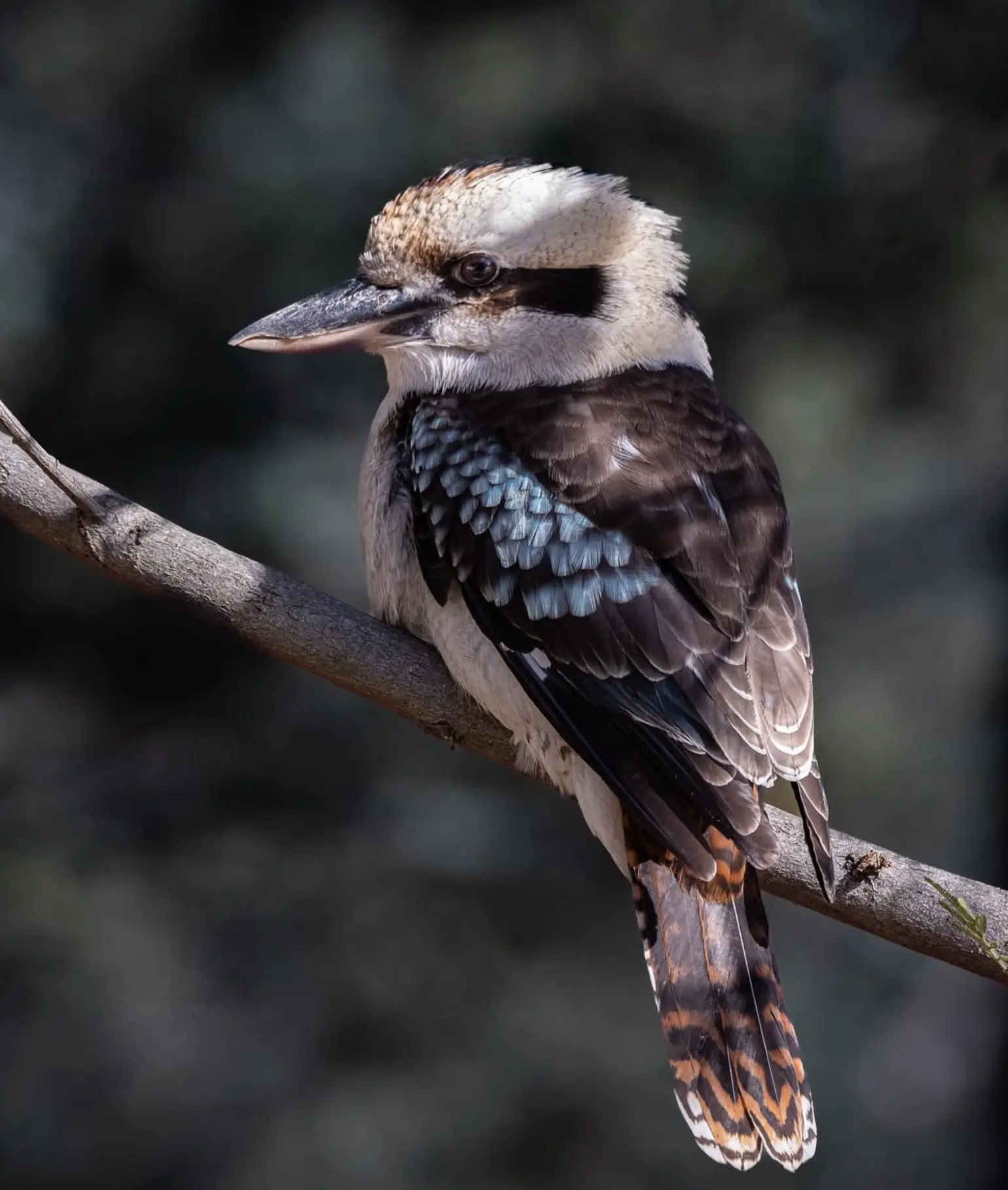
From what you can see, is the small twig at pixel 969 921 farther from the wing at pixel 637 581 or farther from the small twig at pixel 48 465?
the small twig at pixel 48 465

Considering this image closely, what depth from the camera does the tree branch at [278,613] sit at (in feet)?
7.57

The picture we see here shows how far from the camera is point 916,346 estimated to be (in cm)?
476

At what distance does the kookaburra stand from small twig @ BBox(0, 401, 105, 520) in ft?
1.59

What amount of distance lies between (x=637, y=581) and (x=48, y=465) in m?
0.79

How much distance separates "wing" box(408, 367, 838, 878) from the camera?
7.69 ft

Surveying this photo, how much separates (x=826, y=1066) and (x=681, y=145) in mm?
2381

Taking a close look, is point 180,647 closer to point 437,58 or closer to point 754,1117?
point 437,58

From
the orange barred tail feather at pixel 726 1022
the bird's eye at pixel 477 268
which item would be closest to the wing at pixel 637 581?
the orange barred tail feather at pixel 726 1022

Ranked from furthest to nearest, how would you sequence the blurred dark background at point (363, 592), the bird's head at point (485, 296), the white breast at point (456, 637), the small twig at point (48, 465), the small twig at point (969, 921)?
1. the blurred dark background at point (363, 592)
2. the bird's head at point (485, 296)
3. the white breast at point (456, 637)
4. the small twig at point (48, 465)
5. the small twig at point (969, 921)

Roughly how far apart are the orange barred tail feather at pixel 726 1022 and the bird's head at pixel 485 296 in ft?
2.86

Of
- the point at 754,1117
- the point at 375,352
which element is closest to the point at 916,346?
the point at 375,352

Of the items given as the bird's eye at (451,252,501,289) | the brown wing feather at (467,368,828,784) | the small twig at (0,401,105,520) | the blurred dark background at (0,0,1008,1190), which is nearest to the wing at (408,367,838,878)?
the brown wing feather at (467,368,828,784)

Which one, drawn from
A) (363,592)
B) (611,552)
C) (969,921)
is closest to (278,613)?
(611,552)

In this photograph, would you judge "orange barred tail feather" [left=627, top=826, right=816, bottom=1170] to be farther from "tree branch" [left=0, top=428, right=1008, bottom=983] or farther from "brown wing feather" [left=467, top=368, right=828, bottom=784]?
"brown wing feather" [left=467, top=368, right=828, bottom=784]
